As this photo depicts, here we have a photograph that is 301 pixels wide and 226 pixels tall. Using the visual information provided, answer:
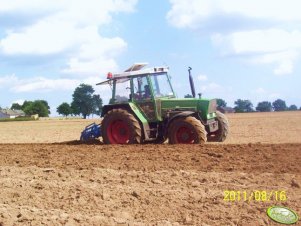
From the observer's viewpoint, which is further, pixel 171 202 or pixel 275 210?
pixel 171 202

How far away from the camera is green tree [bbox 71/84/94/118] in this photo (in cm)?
8412

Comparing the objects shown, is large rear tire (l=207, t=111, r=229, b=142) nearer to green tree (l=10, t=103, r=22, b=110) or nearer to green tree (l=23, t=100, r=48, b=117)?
green tree (l=23, t=100, r=48, b=117)

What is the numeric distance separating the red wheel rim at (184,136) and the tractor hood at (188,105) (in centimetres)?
81

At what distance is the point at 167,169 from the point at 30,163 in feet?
11.2

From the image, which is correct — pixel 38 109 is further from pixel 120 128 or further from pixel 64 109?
pixel 120 128

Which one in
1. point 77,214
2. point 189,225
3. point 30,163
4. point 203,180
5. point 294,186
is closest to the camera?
point 189,225

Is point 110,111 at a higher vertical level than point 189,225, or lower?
higher

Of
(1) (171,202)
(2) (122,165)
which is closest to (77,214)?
(1) (171,202)

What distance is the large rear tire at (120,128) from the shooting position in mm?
13227

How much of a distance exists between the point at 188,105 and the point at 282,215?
7293 millimetres

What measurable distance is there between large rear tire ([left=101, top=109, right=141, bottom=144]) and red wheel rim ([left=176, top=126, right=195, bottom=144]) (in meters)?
1.15

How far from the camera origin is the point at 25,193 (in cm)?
763

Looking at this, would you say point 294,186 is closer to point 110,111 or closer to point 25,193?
point 25,193
